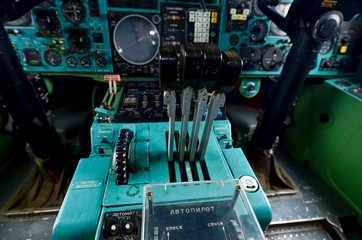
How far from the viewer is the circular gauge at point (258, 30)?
2271 mm

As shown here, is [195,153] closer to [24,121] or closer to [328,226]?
[24,121]

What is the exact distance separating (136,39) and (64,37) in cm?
72

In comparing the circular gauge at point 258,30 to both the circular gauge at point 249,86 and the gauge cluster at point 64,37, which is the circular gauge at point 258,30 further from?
the gauge cluster at point 64,37

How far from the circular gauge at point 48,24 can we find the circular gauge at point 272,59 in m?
2.26

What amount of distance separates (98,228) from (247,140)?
7.08ft

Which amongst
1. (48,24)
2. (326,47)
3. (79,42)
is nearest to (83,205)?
(79,42)

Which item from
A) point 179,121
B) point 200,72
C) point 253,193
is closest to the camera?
point 200,72

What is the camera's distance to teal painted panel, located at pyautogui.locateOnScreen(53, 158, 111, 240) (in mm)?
927

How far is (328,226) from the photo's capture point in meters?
2.04

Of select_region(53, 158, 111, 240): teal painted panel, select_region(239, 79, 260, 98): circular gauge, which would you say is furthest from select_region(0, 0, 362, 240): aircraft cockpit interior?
select_region(239, 79, 260, 98): circular gauge

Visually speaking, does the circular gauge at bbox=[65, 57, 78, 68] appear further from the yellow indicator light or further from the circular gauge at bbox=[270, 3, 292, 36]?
the yellow indicator light

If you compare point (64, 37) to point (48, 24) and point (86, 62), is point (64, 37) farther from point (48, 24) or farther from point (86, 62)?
point (86, 62)

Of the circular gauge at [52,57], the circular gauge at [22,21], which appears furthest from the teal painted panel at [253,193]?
the circular gauge at [22,21]

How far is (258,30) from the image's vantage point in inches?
90.6
